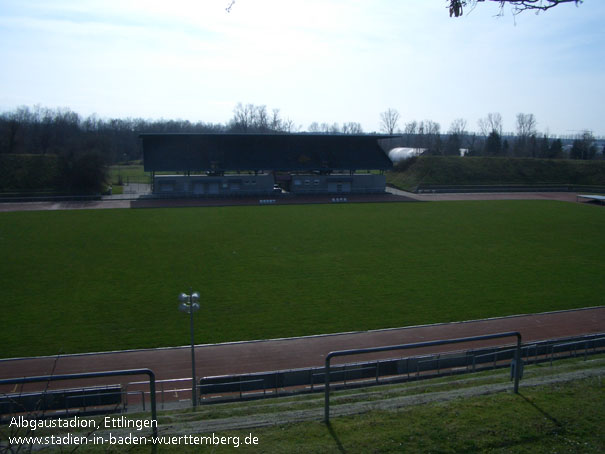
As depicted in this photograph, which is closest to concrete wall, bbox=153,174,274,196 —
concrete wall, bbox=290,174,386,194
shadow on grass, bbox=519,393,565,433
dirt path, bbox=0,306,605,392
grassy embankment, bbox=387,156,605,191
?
concrete wall, bbox=290,174,386,194

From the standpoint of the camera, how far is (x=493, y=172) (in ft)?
223

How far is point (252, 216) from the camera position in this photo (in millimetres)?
41250

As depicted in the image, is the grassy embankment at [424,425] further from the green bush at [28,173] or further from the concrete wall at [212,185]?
the green bush at [28,173]

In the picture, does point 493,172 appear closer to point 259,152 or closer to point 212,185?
point 259,152

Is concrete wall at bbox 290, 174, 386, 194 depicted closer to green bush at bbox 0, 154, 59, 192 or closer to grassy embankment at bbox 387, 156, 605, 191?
grassy embankment at bbox 387, 156, 605, 191

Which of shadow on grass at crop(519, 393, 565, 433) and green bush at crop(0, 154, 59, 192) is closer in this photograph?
shadow on grass at crop(519, 393, 565, 433)

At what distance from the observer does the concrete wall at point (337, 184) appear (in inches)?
2211

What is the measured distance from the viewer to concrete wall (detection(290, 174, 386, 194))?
56.2 meters

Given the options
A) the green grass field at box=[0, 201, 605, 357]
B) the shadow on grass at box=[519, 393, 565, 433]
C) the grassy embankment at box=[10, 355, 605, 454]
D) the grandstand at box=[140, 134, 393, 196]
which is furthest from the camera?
the grandstand at box=[140, 134, 393, 196]

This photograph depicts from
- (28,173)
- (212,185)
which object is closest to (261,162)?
(212,185)

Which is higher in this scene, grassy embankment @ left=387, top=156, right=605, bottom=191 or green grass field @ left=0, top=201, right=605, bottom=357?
grassy embankment @ left=387, top=156, right=605, bottom=191

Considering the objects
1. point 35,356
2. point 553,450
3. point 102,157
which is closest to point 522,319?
point 553,450

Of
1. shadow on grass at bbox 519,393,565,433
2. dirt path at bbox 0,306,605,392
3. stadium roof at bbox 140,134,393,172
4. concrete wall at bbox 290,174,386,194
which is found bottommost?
dirt path at bbox 0,306,605,392

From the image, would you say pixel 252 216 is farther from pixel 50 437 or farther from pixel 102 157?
pixel 50 437
